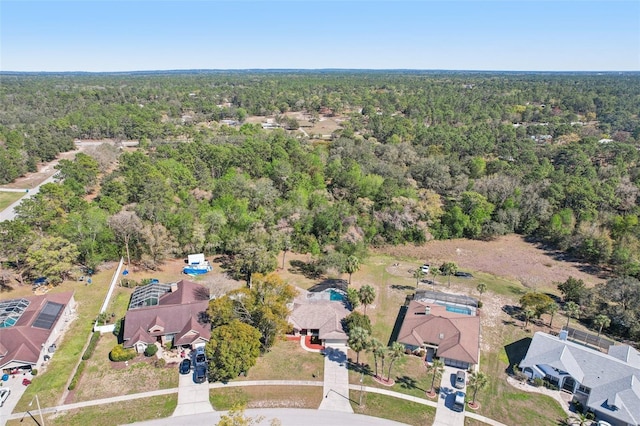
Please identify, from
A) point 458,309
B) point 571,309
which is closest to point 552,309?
point 571,309

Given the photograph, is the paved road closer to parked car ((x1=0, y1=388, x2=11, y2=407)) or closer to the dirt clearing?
parked car ((x1=0, y1=388, x2=11, y2=407))

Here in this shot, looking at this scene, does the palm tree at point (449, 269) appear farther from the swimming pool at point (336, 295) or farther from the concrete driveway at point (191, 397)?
the concrete driveway at point (191, 397)

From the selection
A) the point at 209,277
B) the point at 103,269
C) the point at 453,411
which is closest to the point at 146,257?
the point at 103,269

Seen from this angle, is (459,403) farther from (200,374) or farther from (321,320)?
(200,374)

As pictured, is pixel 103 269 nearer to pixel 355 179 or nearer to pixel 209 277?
pixel 209 277

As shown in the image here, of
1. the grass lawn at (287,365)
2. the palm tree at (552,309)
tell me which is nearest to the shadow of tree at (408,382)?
the grass lawn at (287,365)

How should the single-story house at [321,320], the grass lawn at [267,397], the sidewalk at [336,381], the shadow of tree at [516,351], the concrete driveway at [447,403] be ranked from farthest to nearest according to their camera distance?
the single-story house at [321,320]
the shadow of tree at [516,351]
the sidewalk at [336,381]
the grass lawn at [267,397]
the concrete driveway at [447,403]

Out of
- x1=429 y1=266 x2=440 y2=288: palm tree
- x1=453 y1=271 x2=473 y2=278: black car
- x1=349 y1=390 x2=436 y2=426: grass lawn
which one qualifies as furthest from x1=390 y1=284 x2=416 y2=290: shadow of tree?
x1=349 y1=390 x2=436 y2=426: grass lawn
